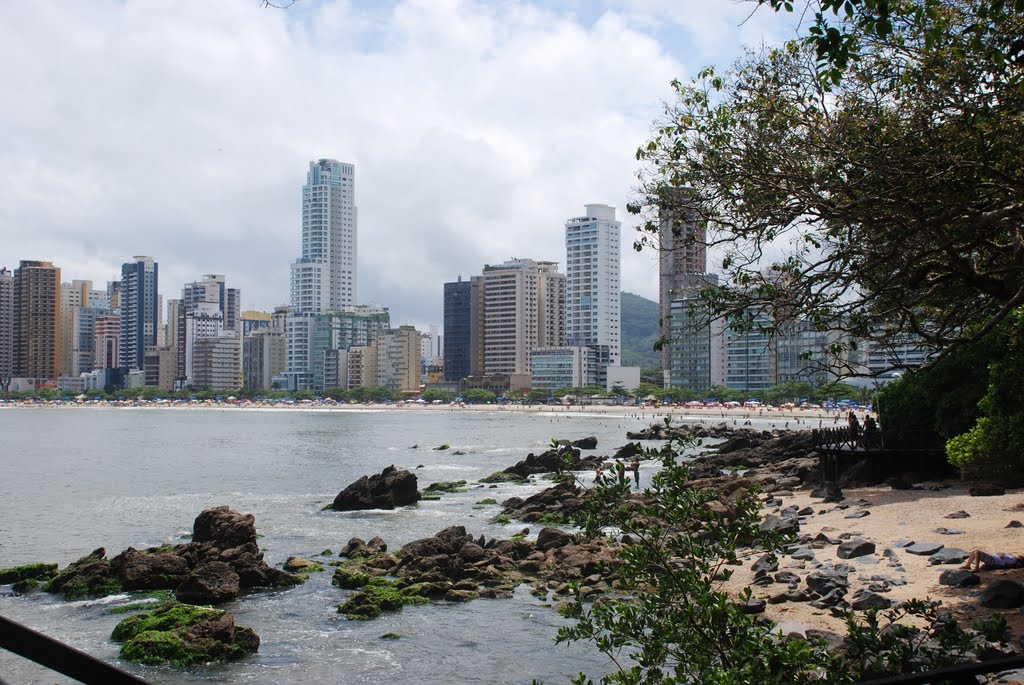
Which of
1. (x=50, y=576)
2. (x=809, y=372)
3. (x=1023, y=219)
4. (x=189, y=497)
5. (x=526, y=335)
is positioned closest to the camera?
(x=1023, y=219)

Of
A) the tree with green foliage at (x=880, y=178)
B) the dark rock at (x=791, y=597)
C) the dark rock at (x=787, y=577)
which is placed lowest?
the dark rock at (x=791, y=597)

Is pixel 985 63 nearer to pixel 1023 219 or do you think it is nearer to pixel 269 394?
pixel 1023 219

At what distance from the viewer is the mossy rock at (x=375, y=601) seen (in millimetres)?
15853

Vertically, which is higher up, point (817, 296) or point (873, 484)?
point (817, 296)

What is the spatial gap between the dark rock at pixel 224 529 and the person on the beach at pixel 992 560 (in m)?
15.0

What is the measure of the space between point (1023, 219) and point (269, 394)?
17968cm

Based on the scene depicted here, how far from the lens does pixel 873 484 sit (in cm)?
2611

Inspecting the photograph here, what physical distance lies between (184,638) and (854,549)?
476 inches

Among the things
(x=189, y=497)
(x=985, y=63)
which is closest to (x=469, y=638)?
(x=985, y=63)

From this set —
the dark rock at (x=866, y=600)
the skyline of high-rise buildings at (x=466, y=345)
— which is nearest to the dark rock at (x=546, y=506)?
the dark rock at (x=866, y=600)

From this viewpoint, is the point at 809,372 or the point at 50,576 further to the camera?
the point at 50,576

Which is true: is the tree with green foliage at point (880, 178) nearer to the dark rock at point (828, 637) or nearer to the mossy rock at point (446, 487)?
the dark rock at point (828, 637)

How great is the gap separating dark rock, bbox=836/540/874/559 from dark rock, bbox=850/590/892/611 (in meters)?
2.84

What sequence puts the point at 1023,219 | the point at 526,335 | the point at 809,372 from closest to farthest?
1. the point at 1023,219
2. the point at 809,372
3. the point at 526,335
